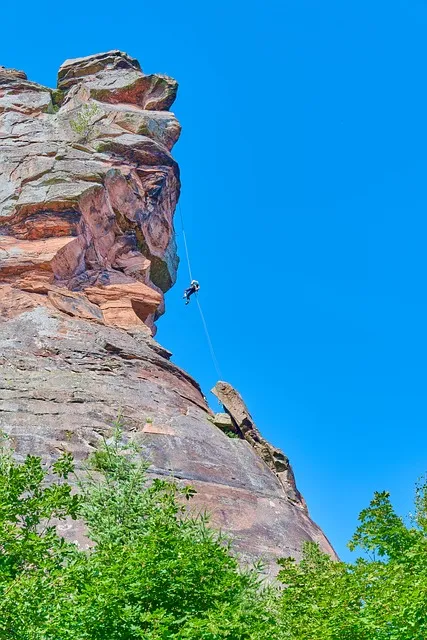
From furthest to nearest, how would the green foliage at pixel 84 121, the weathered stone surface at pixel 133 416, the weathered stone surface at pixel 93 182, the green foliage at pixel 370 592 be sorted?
the green foliage at pixel 84 121
the weathered stone surface at pixel 93 182
the weathered stone surface at pixel 133 416
the green foliage at pixel 370 592

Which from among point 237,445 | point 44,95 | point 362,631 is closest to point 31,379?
point 237,445

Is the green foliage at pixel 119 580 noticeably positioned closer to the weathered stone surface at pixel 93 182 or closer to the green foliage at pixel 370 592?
the green foliage at pixel 370 592

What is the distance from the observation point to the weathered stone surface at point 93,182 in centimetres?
3847

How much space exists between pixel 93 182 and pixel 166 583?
30.3 m

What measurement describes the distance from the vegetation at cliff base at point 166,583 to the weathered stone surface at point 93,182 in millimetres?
19498

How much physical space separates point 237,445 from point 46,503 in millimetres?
15099

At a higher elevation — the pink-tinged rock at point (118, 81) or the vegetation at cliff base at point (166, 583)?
the pink-tinged rock at point (118, 81)

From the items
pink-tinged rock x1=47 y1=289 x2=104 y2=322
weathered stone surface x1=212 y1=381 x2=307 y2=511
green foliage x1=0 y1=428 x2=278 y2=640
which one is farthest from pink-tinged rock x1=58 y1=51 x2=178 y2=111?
green foliage x1=0 y1=428 x2=278 y2=640

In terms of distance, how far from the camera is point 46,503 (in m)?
15.9

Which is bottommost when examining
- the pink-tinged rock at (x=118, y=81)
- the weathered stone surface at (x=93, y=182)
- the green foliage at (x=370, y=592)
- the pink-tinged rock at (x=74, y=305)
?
the green foliage at (x=370, y=592)

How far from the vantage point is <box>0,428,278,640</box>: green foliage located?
12492mm

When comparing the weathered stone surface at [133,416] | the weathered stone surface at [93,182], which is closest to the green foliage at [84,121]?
the weathered stone surface at [93,182]

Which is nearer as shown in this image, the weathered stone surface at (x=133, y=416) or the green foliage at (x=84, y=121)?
the weathered stone surface at (x=133, y=416)

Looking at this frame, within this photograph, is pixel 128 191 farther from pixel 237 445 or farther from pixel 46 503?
pixel 46 503
